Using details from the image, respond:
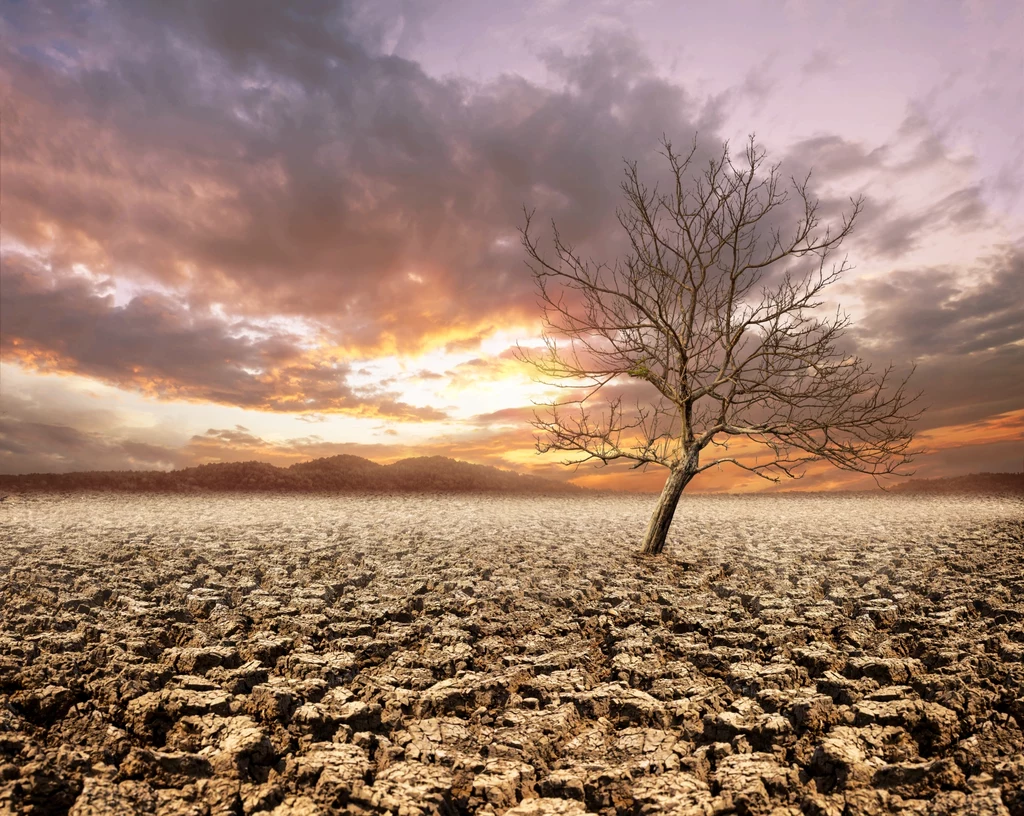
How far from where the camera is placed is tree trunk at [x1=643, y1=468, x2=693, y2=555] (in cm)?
920

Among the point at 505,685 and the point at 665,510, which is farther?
the point at 665,510

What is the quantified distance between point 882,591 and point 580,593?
3722 mm

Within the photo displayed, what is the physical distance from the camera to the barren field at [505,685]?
2916 millimetres

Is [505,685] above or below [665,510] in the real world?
below

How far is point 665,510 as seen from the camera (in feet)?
30.8

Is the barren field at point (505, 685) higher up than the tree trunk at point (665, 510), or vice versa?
the tree trunk at point (665, 510)

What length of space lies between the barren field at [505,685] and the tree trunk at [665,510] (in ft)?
3.26

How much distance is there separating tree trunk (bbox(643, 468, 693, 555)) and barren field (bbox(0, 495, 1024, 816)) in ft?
3.26

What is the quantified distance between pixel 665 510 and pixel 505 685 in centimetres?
593

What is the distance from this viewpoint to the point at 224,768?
10.0ft

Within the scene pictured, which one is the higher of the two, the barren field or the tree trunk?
the tree trunk

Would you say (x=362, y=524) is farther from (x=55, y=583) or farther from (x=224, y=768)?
(x=224, y=768)

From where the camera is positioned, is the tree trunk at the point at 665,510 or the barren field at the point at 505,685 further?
the tree trunk at the point at 665,510

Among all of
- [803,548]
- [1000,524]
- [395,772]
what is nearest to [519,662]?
[395,772]
